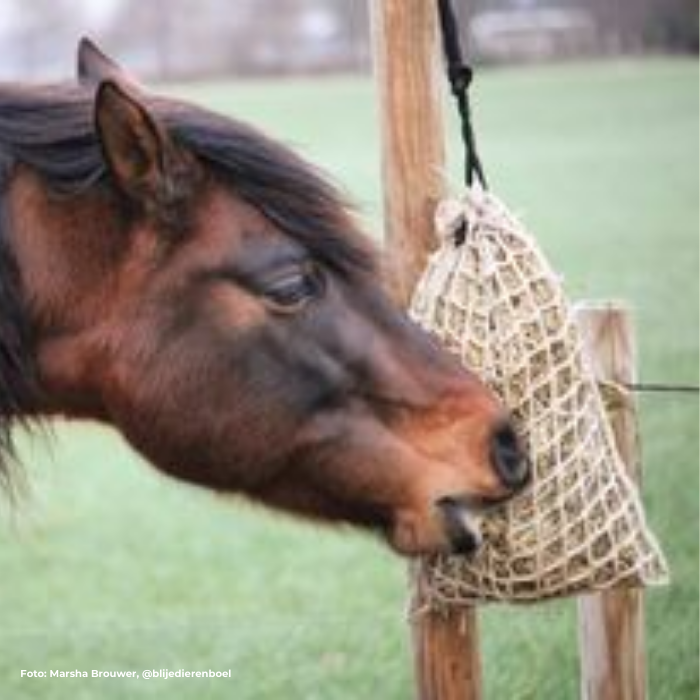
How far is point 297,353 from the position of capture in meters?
2.19

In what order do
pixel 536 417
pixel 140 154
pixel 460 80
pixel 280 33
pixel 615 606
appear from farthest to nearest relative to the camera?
pixel 280 33
pixel 615 606
pixel 460 80
pixel 536 417
pixel 140 154

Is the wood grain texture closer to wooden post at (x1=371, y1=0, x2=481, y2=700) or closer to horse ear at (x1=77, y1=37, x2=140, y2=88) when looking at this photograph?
wooden post at (x1=371, y1=0, x2=481, y2=700)

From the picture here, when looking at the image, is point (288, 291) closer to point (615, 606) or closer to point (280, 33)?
point (615, 606)

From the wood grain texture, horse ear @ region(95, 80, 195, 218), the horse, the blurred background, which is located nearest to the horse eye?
the horse

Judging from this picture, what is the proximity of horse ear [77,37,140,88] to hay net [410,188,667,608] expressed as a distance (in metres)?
0.58

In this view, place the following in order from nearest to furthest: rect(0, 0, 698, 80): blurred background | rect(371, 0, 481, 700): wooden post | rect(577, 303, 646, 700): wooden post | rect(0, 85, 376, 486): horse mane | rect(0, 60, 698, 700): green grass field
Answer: rect(0, 85, 376, 486): horse mane < rect(371, 0, 481, 700): wooden post < rect(577, 303, 646, 700): wooden post < rect(0, 60, 698, 700): green grass field < rect(0, 0, 698, 80): blurred background

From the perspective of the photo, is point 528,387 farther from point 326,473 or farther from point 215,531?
point 215,531

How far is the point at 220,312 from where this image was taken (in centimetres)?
219

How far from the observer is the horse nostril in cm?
213

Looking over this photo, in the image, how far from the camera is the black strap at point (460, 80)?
247cm

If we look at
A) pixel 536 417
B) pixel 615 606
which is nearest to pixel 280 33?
pixel 615 606

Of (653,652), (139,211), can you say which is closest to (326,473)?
(139,211)

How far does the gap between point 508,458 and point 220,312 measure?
45cm

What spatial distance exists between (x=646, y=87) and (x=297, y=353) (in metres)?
11.7
